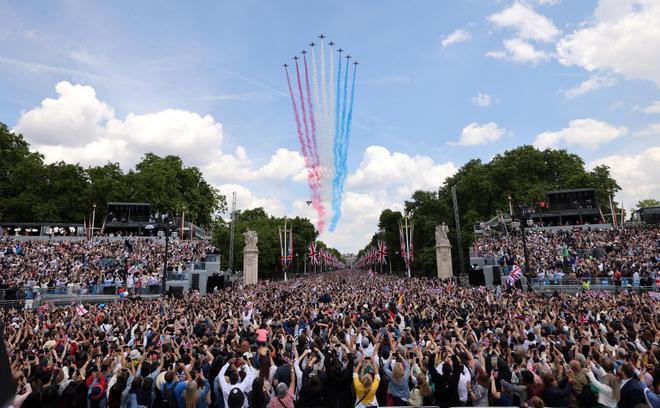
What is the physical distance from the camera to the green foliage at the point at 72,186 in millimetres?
54312

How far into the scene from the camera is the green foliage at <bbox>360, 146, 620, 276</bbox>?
59.6 meters

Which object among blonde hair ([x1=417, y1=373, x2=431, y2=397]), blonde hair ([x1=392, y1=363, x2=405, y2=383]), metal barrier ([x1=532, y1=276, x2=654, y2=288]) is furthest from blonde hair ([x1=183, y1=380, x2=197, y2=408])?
metal barrier ([x1=532, y1=276, x2=654, y2=288])

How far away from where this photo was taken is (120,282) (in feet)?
95.6

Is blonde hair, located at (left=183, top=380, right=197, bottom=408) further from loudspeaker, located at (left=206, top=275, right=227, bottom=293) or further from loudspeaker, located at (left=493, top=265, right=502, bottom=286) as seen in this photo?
loudspeaker, located at (left=493, top=265, right=502, bottom=286)

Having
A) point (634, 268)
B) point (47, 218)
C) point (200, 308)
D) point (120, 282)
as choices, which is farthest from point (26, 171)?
point (634, 268)

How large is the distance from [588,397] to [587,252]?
34044 mm

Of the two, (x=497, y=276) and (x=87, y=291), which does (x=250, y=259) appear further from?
(x=497, y=276)

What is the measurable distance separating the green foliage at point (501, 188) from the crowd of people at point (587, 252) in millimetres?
14852

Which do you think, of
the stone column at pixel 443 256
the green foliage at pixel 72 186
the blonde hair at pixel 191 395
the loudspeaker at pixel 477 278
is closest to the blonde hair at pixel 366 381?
the blonde hair at pixel 191 395

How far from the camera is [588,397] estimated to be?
21.2 feet

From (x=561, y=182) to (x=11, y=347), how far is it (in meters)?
73.3

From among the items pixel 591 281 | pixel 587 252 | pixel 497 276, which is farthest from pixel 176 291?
pixel 587 252

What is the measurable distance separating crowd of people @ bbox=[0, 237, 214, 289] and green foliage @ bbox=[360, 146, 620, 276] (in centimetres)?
3388

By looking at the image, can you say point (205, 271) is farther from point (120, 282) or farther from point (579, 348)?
point (579, 348)
